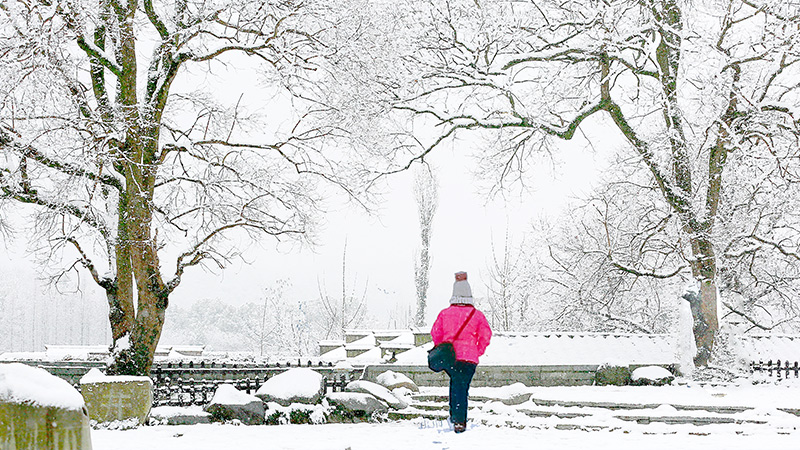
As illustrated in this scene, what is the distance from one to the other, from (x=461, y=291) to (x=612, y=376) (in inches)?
340

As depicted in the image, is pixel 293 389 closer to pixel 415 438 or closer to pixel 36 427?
pixel 415 438

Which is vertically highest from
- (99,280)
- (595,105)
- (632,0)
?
(632,0)

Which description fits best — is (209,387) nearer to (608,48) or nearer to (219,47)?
(219,47)

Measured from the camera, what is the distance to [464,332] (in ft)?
30.3

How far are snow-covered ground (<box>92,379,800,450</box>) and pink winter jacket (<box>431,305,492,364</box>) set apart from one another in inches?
43.4

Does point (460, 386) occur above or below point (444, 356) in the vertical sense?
below

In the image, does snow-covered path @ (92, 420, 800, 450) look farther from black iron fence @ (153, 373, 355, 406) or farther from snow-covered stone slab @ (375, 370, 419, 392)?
snow-covered stone slab @ (375, 370, 419, 392)

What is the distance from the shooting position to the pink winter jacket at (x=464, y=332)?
30.1 feet

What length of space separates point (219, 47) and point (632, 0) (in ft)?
28.3

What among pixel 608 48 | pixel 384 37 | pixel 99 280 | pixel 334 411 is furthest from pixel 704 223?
pixel 99 280

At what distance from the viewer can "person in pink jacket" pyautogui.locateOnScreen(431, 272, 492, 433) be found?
30.2 feet

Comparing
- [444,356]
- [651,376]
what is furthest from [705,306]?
[444,356]

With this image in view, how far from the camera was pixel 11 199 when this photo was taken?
12.2 metres

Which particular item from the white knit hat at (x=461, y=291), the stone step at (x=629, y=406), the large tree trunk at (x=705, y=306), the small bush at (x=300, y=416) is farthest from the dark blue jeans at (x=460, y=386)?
the large tree trunk at (x=705, y=306)
